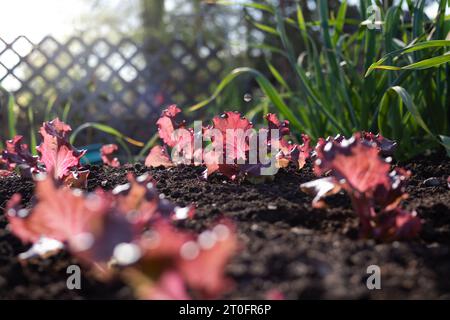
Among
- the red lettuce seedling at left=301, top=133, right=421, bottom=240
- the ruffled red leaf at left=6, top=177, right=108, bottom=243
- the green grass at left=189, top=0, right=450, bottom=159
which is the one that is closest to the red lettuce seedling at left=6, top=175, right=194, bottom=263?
the ruffled red leaf at left=6, top=177, right=108, bottom=243

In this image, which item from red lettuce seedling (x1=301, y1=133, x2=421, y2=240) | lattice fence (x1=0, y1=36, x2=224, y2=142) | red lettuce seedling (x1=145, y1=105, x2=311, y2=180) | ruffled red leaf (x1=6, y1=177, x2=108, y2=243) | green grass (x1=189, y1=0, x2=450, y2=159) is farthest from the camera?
lattice fence (x1=0, y1=36, x2=224, y2=142)

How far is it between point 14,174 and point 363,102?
1.37 meters

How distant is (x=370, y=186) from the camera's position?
0.98m

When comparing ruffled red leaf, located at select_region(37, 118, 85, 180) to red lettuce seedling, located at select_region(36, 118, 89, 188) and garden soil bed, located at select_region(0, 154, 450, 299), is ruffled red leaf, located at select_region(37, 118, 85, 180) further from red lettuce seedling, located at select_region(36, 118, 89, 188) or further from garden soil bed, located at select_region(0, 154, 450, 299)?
garden soil bed, located at select_region(0, 154, 450, 299)

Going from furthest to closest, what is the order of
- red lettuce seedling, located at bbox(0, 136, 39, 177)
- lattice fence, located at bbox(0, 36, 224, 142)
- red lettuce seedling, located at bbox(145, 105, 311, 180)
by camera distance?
1. lattice fence, located at bbox(0, 36, 224, 142)
2. red lettuce seedling, located at bbox(0, 136, 39, 177)
3. red lettuce seedling, located at bbox(145, 105, 311, 180)

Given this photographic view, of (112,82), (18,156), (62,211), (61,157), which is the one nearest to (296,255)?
(62,211)

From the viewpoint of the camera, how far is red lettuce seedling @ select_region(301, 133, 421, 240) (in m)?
0.93

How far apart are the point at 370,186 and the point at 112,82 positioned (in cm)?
492

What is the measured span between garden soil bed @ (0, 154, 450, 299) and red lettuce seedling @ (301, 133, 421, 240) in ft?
0.11

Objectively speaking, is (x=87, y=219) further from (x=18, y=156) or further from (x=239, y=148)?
(x=18, y=156)

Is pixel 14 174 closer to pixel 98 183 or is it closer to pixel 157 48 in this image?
pixel 98 183

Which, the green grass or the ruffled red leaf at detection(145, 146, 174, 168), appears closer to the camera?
the ruffled red leaf at detection(145, 146, 174, 168)

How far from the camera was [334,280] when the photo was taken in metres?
0.73
